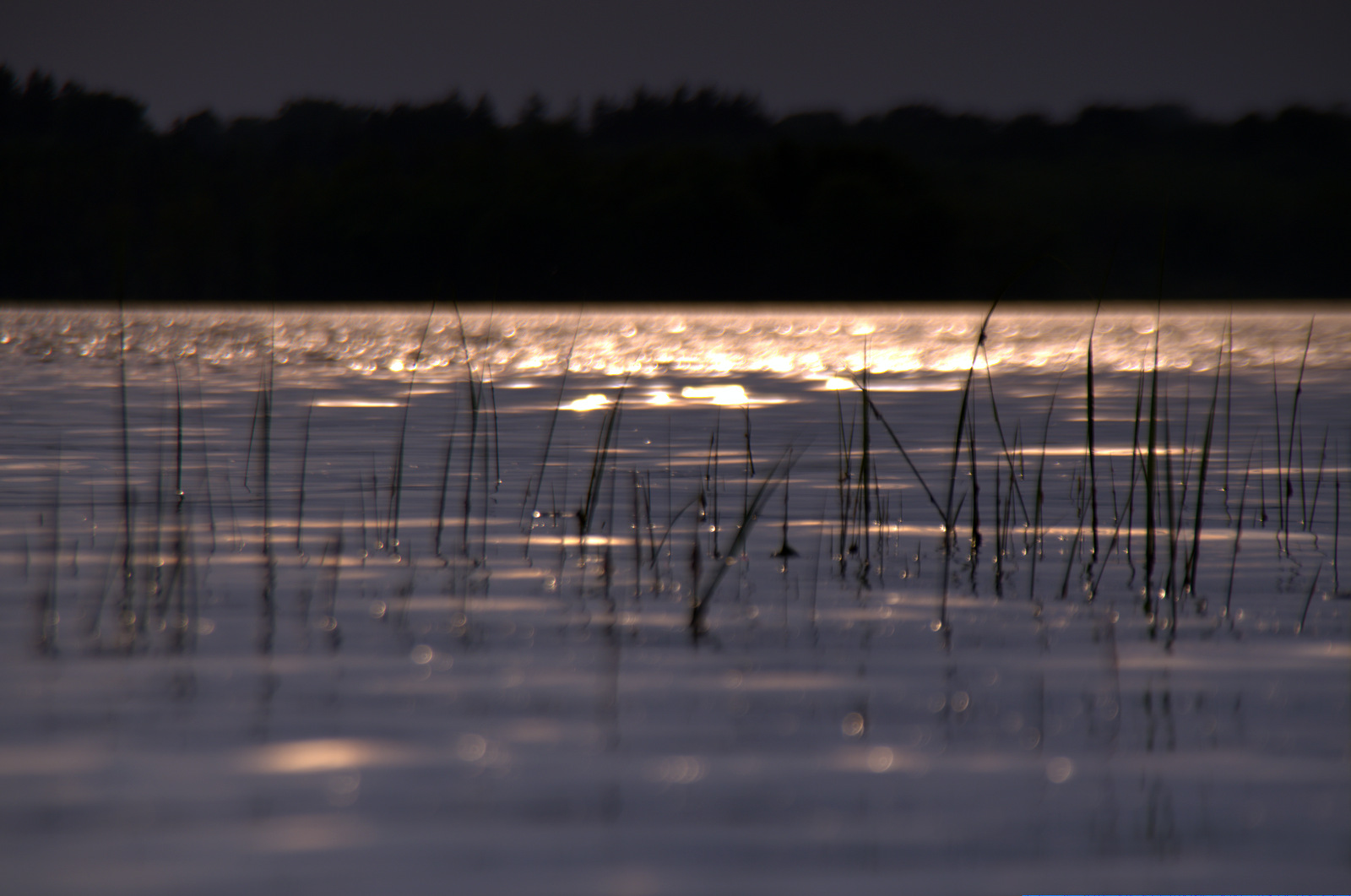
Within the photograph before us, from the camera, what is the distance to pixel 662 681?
3988 mm

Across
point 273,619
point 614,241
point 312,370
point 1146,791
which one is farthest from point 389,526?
point 614,241

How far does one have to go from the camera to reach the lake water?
2.75 metres

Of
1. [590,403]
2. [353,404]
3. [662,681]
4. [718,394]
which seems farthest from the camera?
[718,394]

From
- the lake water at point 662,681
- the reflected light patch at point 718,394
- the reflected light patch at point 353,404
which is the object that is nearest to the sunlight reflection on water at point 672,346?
the reflected light patch at point 353,404

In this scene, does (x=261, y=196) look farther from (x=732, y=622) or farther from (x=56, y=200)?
(x=732, y=622)

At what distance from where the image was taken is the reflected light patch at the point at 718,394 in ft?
50.3

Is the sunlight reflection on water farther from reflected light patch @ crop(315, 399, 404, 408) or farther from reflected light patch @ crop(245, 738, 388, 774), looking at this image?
reflected light patch @ crop(245, 738, 388, 774)

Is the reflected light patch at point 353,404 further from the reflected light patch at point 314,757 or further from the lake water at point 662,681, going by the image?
the reflected light patch at point 314,757

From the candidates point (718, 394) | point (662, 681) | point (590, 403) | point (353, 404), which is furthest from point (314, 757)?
point (718, 394)

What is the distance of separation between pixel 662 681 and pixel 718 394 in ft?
40.6

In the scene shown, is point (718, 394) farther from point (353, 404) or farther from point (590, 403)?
point (353, 404)

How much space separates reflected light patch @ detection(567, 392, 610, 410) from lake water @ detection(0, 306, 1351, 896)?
4.37 m

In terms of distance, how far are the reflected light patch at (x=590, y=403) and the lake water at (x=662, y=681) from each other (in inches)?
172

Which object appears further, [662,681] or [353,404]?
[353,404]
